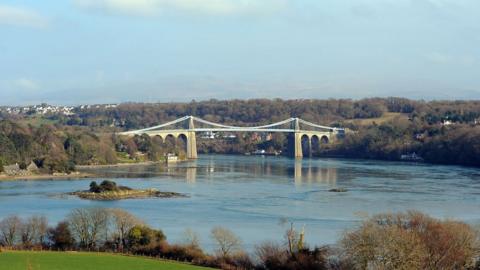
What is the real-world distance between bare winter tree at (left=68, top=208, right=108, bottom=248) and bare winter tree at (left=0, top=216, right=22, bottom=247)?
680 mm

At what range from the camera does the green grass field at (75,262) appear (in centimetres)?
827

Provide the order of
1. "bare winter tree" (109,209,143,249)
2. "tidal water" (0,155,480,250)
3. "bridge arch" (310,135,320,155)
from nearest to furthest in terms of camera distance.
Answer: "bare winter tree" (109,209,143,249)
"tidal water" (0,155,480,250)
"bridge arch" (310,135,320,155)

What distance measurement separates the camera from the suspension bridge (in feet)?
135

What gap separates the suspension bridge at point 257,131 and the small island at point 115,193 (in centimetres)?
1900

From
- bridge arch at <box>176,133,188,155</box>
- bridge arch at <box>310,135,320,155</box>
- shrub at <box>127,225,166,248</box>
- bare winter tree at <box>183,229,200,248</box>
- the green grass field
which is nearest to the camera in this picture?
the green grass field

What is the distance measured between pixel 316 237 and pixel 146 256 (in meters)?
3.03

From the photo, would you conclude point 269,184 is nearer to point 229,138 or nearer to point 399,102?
point 229,138

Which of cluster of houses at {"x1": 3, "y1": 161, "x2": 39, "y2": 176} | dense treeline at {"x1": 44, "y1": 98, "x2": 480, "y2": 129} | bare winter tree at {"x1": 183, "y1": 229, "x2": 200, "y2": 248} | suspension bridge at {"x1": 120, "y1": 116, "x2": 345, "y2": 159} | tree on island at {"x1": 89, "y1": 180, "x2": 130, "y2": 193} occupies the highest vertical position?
dense treeline at {"x1": 44, "y1": 98, "x2": 480, "y2": 129}

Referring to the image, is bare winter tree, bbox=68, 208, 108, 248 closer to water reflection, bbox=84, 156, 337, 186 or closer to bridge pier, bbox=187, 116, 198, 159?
water reflection, bbox=84, 156, 337, 186

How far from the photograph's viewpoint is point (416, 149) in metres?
37.6

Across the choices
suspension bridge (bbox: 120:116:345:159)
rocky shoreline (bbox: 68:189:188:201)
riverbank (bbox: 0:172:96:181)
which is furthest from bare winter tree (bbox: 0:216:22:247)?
suspension bridge (bbox: 120:116:345:159)

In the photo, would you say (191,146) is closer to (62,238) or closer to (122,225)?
(122,225)

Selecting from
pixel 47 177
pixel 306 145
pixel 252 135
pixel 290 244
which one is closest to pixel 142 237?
pixel 290 244

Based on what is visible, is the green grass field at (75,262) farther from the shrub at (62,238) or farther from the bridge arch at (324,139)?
the bridge arch at (324,139)
